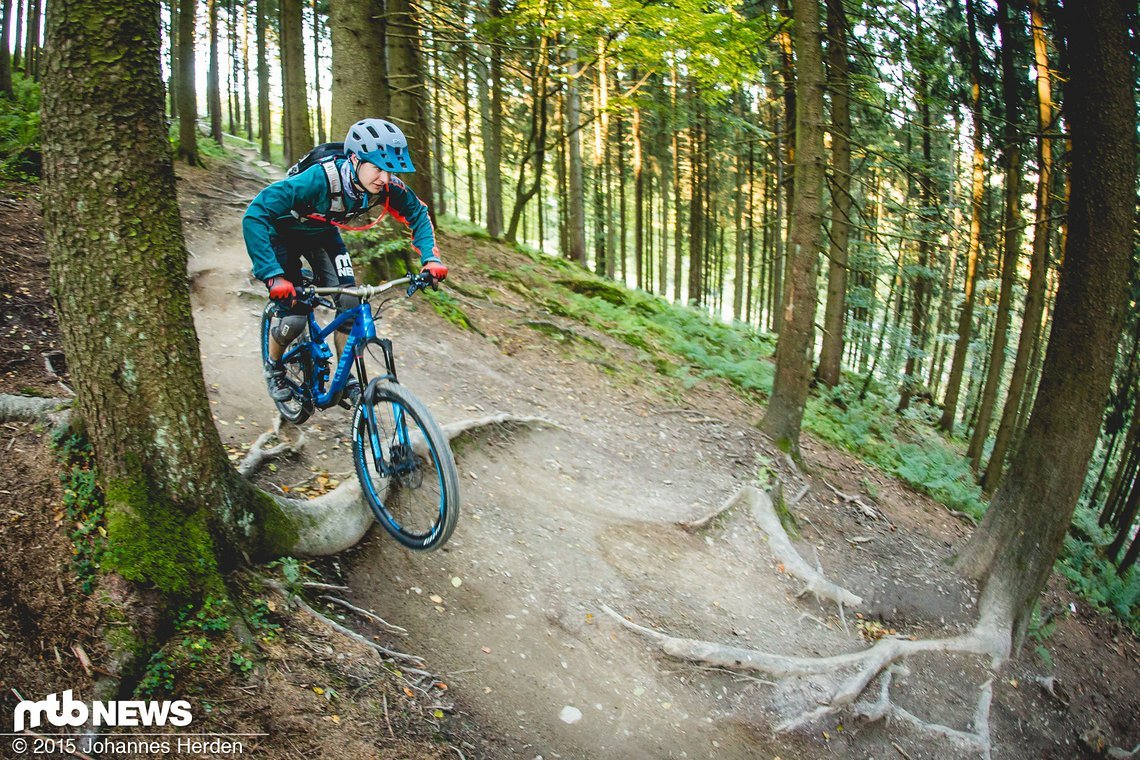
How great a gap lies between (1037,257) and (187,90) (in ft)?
63.5

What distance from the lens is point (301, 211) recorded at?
4.52 meters

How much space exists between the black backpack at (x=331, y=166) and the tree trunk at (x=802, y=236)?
20.9ft

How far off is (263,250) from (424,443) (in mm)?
1730

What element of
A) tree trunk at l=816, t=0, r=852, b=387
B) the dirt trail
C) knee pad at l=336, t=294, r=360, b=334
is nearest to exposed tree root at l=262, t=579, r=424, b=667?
the dirt trail

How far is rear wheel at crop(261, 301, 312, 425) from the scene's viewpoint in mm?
5170

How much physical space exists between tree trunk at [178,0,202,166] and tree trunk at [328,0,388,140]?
8251 millimetres

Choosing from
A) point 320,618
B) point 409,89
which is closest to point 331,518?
point 320,618

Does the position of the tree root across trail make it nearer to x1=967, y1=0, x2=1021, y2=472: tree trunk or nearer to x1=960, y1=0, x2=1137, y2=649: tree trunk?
x1=960, y1=0, x2=1137, y2=649: tree trunk

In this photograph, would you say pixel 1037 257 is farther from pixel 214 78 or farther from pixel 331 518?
pixel 214 78

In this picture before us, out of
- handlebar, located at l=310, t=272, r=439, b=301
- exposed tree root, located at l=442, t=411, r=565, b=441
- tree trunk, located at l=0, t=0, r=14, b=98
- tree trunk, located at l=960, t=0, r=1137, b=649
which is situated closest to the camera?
handlebar, located at l=310, t=272, r=439, b=301

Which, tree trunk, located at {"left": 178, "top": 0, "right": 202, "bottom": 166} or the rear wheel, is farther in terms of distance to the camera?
tree trunk, located at {"left": 178, "top": 0, "right": 202, "bottom": 166}

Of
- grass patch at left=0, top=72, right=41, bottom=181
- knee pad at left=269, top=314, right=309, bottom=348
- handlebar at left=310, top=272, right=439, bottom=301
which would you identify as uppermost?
grass patch at left=0, top=72, right=41, bottom=181

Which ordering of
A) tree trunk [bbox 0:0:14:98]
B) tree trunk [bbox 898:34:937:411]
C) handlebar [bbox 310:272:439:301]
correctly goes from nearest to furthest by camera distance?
handlebar [bbox 310:272:439:301] → tree trunk [bbox 898:34:937:411] → tree trunk [bbox 0:0:14:98]

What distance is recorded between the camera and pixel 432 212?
14195 millimetres
